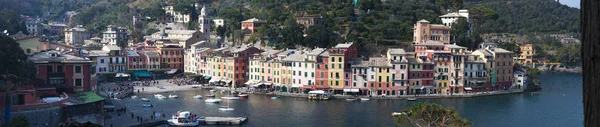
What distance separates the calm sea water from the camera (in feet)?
93.1

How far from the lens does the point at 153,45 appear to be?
53.3m

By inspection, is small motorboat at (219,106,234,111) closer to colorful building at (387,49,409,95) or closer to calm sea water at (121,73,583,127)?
calm sea water at (121,73,583,127)

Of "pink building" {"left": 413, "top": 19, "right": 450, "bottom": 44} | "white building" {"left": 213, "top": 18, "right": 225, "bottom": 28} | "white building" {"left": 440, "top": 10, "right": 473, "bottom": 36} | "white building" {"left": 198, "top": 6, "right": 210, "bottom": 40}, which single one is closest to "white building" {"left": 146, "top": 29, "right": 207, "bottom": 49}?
"white building" {"left": 198, "top": 6, "right": 210, "bottom": 40}

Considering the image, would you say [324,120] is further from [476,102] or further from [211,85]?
[211,85]

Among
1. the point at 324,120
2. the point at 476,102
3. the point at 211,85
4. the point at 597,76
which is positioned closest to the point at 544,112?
the point at 476,102

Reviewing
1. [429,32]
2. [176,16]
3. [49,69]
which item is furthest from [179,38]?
[49,69]

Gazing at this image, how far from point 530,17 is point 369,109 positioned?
179 ft

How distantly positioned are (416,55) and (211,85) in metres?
13.8

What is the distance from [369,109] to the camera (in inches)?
1281

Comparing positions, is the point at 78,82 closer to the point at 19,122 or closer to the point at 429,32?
the point at 19,122

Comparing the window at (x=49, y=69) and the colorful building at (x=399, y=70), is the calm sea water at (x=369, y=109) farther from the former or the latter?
the window at (x=49, y=69)

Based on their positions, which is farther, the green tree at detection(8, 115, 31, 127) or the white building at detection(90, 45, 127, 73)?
the white building at detection(90, 45, 127, 73)

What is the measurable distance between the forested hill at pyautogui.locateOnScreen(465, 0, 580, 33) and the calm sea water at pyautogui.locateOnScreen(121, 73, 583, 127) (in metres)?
30.6

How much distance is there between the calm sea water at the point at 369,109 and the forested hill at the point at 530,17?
1206 inches
